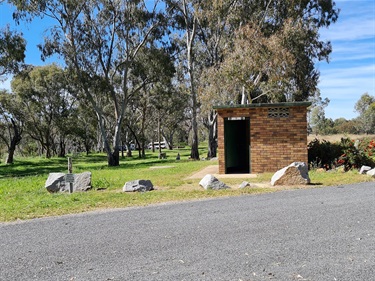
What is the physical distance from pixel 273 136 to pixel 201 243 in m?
8.88

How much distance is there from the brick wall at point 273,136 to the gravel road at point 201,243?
571cm

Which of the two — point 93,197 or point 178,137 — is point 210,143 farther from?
point 178,137

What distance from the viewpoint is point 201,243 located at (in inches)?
186

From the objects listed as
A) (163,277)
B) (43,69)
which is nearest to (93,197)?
(163,277)

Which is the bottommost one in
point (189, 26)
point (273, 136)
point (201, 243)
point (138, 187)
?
point (201, 243)

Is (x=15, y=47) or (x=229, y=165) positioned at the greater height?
(x=15, y=47)

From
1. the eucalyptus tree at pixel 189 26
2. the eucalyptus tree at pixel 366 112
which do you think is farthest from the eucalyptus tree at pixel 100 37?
the eucalyptus tree at pixel 366 112

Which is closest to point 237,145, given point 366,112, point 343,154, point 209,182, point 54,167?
point 343,154

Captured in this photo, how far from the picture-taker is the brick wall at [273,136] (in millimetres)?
12859

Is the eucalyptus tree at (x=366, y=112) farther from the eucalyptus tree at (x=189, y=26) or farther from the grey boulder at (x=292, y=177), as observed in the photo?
the grey boulder at (x=292, y=177)

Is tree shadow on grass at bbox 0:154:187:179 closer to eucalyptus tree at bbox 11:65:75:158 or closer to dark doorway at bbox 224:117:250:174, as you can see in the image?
dark doorway at bbox 224:117:250:174

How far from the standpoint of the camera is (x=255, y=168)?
520 inches

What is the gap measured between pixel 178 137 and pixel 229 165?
61.6 metres

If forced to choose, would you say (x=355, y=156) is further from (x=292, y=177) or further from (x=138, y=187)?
(x=138, y=187)
